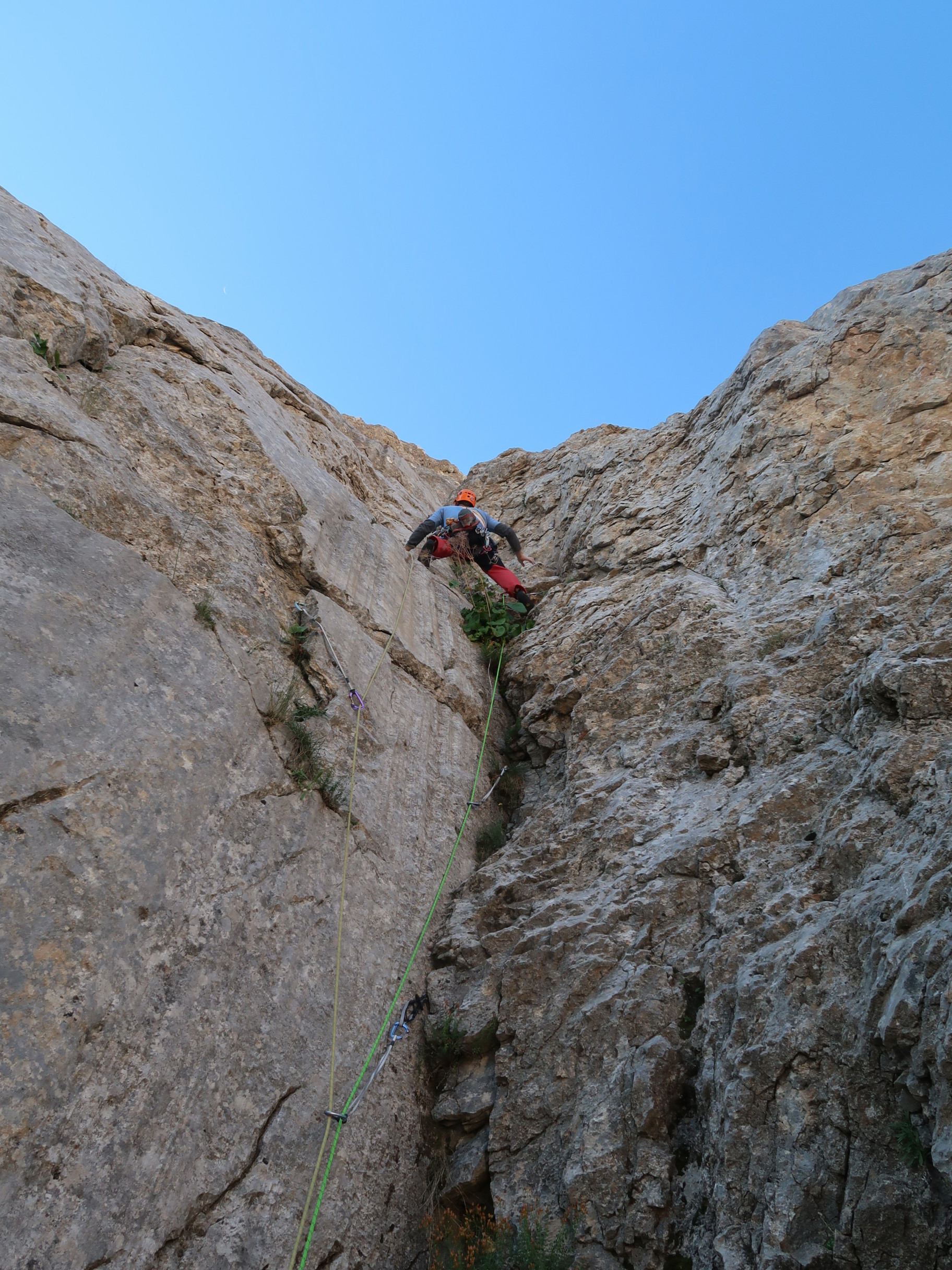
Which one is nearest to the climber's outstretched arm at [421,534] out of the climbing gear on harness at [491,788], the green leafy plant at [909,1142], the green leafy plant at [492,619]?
the green leafy plant at [492,619]

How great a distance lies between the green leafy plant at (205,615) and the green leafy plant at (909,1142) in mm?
4544

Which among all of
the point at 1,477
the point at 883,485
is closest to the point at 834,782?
the point at 883,485

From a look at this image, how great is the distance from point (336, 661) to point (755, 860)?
11.1 feet

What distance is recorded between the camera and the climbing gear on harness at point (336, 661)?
6.40 metres

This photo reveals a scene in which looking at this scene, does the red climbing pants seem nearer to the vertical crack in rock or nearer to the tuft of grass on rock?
the tuft of grass on rock

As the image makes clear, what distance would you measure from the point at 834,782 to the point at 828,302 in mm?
7161

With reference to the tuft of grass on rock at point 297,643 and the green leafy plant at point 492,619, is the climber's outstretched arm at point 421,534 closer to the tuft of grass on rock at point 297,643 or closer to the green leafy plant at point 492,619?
the green leafy plant at point 492,619

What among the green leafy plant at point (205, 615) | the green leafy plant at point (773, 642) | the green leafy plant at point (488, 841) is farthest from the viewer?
the green leafy plant at point (488, 841)

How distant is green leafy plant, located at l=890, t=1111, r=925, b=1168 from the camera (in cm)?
303

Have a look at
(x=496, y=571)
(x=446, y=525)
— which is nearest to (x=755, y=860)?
(x=496, y=571)

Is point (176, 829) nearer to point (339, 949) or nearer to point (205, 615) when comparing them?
point (339, 949)

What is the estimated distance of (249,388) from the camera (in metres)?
8.93

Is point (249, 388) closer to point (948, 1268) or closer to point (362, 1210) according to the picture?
point (362, 1210)

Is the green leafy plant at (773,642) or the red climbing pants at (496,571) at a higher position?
the red climbing pants at (496,571)
